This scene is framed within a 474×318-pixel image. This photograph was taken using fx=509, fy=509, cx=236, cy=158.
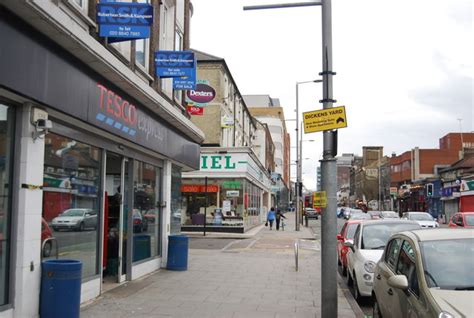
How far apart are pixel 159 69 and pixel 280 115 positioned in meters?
91.9

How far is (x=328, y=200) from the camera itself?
7.91 metres

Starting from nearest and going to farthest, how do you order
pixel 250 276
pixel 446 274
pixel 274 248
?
pixel 446 274 → pixel 250 276 → pixel 274 248

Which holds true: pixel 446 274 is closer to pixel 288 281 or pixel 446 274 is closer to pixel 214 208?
pixel 288 281

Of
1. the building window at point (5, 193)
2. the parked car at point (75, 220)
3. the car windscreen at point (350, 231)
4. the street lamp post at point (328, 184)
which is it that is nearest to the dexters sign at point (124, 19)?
the street lamp post at point (328, 184)

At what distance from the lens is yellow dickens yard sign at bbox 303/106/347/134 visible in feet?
25.7

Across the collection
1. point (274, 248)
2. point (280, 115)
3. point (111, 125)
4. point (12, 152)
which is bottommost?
point (274, 248)

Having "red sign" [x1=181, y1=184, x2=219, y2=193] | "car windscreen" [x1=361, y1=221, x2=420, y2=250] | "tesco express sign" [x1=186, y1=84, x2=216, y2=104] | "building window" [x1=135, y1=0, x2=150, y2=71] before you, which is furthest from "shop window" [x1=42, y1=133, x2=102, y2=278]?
"red sign" [x1=181, y1=184, x2=219, y2=193]

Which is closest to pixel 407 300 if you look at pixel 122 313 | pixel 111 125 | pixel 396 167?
pixel 122 313

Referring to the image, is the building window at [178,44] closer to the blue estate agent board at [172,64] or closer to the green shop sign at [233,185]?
the blue estate agent board at [172,64]

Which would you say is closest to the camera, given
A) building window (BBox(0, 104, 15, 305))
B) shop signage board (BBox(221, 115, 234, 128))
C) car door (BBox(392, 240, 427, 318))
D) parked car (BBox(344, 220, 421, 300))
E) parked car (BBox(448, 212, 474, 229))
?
car door (BBox(392, 240, 427, 318))

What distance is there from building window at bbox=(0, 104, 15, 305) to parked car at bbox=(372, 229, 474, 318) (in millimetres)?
4682

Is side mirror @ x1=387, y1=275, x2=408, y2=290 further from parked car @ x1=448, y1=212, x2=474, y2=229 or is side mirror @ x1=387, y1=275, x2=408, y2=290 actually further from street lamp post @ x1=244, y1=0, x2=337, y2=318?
parked car @ x1=448, y1=212, x2=474, y2=229

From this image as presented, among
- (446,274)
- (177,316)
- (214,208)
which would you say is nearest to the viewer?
(446,274)

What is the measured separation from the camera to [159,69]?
39.3 ft
